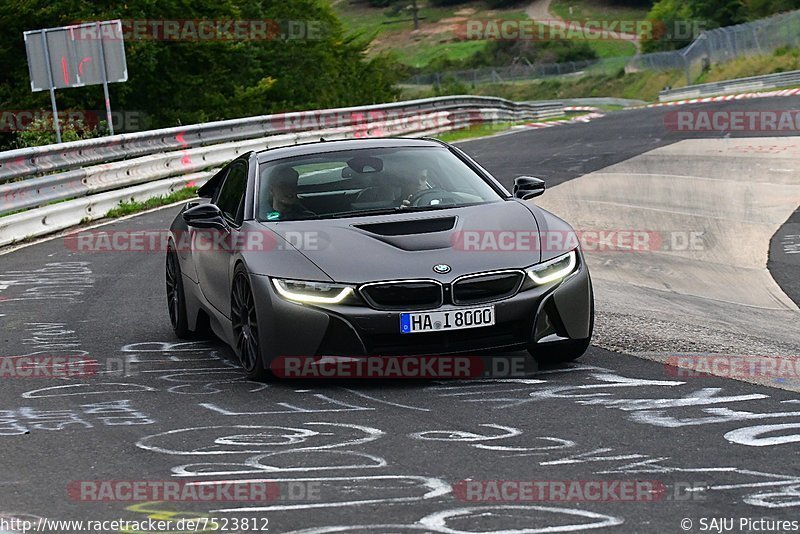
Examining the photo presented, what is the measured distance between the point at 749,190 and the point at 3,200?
9.26m

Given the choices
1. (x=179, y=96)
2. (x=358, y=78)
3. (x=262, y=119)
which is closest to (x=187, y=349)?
(x=262, y=119)

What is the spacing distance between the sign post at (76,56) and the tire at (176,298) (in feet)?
46.5

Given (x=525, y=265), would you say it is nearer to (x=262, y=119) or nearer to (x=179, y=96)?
(x=262, y=119)

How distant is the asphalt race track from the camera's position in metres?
4.72

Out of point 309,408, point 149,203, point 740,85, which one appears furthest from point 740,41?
point 309,408

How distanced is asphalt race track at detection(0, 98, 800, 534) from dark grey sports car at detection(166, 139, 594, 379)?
27cm

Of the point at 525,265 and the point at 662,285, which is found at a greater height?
the point at 525,265

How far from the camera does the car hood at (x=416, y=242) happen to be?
280 inches

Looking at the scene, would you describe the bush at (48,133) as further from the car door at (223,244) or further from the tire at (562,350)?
the tire at (562,350)

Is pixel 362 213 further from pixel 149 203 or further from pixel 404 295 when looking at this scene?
pixel 149 203

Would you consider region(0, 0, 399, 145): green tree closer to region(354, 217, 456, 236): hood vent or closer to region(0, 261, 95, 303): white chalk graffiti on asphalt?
region(0, 261, 95, 303): white chalk graffiti on asphalt

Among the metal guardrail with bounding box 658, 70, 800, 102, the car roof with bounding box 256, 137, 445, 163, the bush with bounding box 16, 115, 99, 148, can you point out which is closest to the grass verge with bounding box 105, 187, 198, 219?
the bush with bounding box 16, 115, 99, 148

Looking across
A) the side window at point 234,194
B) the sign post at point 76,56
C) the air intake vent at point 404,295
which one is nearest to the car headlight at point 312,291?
the air intake vent at point 404,295

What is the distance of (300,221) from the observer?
7902 millimetres
